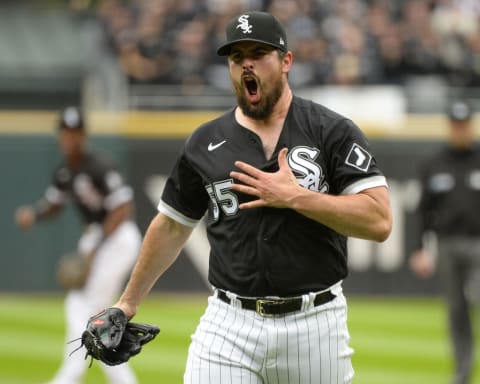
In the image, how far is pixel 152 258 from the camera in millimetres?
5094

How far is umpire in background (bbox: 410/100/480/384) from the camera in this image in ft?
30.9

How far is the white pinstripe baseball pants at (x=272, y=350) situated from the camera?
4.72 metres

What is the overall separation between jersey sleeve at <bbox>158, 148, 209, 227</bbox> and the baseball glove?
3.63 metres

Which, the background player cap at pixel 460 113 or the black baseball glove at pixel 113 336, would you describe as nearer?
the black baseball glove at pixel 113 336

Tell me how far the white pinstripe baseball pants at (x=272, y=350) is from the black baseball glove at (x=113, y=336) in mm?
333

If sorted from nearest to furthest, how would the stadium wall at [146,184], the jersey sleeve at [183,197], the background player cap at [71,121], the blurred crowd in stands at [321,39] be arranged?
the jersey sleeve at [183,197], the background player cap at [71,121], the stadium wall at [146,184], the blurred crowd in stands at [321,39]

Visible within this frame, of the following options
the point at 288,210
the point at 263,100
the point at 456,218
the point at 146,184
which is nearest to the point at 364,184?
the point at 288,210

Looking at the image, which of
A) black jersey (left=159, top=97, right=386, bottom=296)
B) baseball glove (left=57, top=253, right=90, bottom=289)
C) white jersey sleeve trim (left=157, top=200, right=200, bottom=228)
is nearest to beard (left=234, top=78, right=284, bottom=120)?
black jersey (left=159, top=97, right=386, bottom=296)

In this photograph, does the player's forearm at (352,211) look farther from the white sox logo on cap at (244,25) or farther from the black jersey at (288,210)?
the white sox logo on cap at (244,25)

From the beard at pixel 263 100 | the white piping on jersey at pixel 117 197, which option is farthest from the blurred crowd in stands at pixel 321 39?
the beard at pixel 263 100

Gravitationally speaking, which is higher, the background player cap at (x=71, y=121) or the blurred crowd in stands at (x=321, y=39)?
the blurred crowd in stands at (x=321, y=39)

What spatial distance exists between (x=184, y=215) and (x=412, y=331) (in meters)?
8.11

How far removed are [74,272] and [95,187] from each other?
0.82 meters

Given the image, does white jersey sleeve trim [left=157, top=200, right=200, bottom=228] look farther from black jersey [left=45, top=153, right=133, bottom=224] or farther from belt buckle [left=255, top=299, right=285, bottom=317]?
black jersey [left=45, top=153, right=133, bottom=224]
